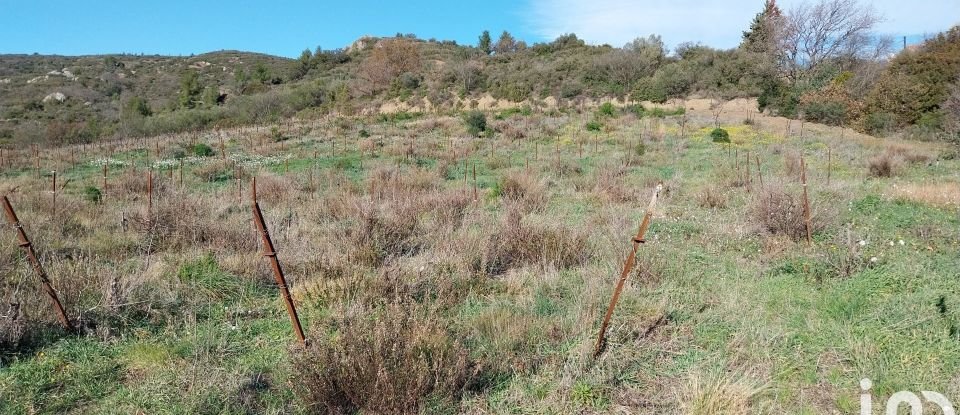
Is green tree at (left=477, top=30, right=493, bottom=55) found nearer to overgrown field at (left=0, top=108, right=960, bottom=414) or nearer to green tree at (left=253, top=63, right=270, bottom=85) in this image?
green tree at (left=253, top=63, right=270, bottom=85)

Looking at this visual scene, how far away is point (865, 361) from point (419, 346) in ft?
9.01

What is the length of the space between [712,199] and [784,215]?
2.22 meters

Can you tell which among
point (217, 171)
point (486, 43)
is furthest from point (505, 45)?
point (217, 171)

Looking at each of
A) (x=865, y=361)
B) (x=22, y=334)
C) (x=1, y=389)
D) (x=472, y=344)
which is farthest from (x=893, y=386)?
(x=22, y=334)

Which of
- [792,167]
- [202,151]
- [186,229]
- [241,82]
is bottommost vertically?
[792,167]

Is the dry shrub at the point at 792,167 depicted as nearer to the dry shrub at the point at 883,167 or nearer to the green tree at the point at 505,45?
the dry shrub at the point at 883,167

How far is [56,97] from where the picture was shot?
45969 mm

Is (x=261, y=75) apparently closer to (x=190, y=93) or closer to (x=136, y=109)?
(x=190, y=93)

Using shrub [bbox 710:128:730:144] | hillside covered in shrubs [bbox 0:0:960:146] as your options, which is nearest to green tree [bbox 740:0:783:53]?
hillside covered in shrubs [bbox 0:0:960:146]

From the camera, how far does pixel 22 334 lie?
3398 millimetres

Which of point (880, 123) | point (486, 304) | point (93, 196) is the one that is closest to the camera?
point (486, 304)

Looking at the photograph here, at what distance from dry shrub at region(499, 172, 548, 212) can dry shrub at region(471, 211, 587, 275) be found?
7.21ft

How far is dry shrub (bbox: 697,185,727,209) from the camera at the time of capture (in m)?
8.13

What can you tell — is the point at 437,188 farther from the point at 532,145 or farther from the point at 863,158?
the point at 863,158
